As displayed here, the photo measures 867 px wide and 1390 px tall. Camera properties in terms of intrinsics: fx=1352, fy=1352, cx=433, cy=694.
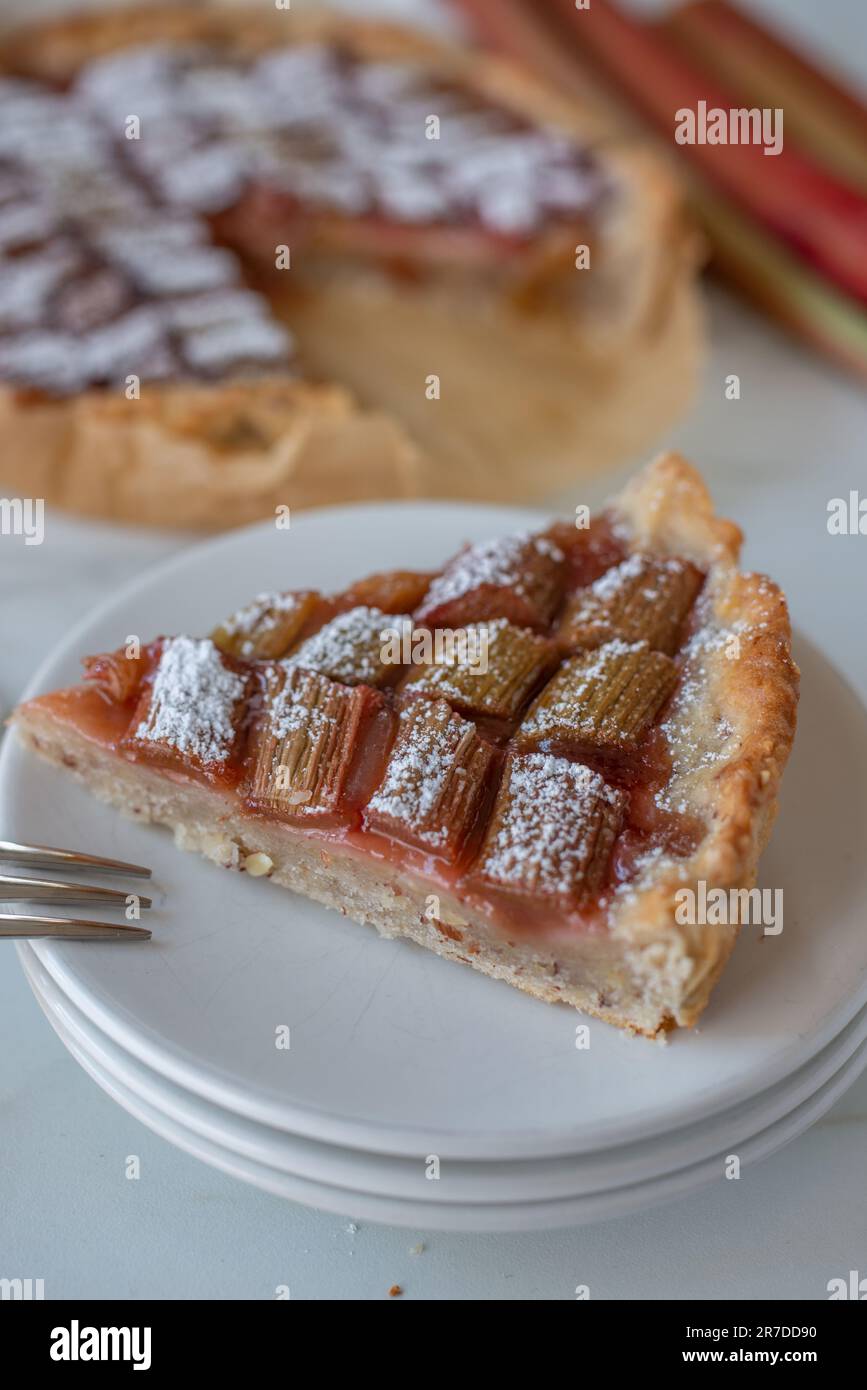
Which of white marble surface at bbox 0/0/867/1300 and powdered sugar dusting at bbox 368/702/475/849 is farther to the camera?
powdered sugar dusting at bbox 368/702/475/849

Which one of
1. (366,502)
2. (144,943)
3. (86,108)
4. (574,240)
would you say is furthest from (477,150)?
(144,943)

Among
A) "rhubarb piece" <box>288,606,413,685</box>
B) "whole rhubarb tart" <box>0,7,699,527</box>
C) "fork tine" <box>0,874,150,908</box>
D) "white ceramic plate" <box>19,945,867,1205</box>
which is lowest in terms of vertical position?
"white ceramic plate" <box>19,945,867,1205</box>

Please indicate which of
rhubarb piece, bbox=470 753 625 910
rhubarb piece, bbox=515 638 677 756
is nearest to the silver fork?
rhubarb piece, bbox=470 753 625 910

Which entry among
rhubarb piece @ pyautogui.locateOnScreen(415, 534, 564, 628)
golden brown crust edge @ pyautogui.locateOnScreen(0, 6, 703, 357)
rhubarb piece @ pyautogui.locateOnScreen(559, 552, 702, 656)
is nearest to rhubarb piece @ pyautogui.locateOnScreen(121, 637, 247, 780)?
rhubarb piece @ pyautogui.locateOnScreen(415, 534, 564, 628)

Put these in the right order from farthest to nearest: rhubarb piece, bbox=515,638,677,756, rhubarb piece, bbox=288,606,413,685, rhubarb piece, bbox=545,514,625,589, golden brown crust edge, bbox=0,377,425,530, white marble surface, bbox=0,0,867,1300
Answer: golden brown crust edge, bbox=0,377,425,530 < rhubarb piece, bbox=545,514,625,589 < rhubarb piece, bbox=288,606,413,685 < rhubarb piece, bbox=515,638,677,756 < white marble surface, bbox=0,0,867,1300

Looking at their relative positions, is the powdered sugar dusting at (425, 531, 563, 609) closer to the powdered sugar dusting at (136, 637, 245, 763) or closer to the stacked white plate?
the powdered sugar dusting at (136, 637, 245, 763)

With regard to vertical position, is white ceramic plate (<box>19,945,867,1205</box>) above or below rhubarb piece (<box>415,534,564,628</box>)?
below

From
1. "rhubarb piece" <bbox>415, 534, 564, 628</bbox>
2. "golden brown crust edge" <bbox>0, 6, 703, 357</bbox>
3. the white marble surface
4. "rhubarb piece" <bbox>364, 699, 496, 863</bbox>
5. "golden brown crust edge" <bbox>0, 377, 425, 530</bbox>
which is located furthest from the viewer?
"golden brown crust edge" <bbox>0, 6, 703, 357</bbox>
